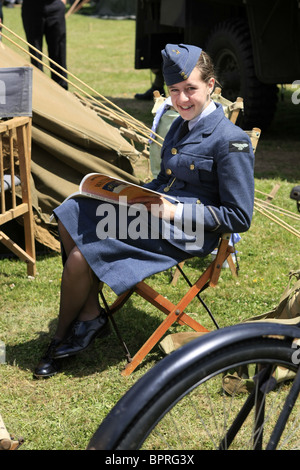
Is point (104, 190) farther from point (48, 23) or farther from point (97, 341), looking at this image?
point (48, 23)

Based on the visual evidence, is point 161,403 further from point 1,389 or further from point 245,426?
point 1,389

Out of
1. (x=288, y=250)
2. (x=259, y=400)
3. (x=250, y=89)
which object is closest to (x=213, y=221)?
(x=259, y=400)

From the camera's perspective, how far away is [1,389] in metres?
3.14

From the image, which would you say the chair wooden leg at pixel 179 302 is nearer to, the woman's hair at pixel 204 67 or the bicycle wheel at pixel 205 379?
the woman's hair at pixel 204 67

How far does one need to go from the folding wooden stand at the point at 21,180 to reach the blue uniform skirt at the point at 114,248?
0.91 m

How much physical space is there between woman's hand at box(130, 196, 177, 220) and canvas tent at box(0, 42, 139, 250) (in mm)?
1590

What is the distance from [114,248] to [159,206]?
283 mm

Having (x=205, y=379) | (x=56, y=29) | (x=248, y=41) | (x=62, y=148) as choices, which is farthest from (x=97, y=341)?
(x=56, y=29)

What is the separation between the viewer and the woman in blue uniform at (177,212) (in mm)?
2973

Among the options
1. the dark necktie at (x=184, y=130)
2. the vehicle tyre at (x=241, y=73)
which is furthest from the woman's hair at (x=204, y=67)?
the vehicle tyre at (x=241, y=73)

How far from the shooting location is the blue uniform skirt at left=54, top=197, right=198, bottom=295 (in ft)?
10.1

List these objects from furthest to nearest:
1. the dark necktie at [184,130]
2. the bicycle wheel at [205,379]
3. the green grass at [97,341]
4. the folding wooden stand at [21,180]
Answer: the folding wooden stand at [21,180] → the dark necktie at [184,130] → the green grass at [97,341] → the bicycle wheel at [205,379]
